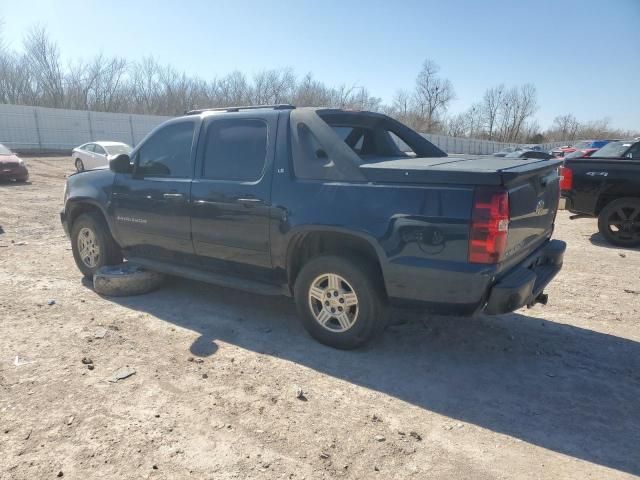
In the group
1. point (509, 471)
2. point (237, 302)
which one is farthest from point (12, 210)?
point (509, 471)

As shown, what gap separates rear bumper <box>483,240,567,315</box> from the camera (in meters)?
3.11

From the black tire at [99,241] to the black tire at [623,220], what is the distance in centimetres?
764

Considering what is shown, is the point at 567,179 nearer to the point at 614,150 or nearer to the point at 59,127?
the point at 614,150

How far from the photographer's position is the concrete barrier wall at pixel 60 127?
29078 millimetres

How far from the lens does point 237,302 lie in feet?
16.3

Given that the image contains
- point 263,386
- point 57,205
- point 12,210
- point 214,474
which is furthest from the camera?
point 57,205

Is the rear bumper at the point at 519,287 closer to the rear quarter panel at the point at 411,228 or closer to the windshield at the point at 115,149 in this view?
the rear quarter panel at the point at 411,228

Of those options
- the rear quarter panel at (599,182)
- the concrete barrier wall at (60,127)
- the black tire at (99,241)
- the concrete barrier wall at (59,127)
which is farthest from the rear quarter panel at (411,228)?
the concrete barrier wall at (59,127)

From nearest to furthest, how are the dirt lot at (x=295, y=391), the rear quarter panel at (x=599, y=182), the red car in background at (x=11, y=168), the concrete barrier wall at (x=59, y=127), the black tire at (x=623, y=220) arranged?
the dirt lot at (x=295, y=391), the rear quarter panel at (x=599, y=182), the black tire at (x=623, y=220), the red car in background at (x=11, y=168), the concrete barrier wall at (x=59, y=127)

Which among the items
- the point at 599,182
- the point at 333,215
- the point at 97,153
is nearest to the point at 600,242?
the point at 599,182

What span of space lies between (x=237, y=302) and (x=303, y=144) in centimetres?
204

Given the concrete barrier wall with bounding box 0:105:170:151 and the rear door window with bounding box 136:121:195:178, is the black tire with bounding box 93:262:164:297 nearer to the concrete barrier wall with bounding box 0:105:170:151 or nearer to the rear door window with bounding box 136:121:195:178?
the rear door window with bounding box 136:121:195:178

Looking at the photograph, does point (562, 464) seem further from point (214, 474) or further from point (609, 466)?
point (214, 474)

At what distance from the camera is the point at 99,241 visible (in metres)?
5.41
